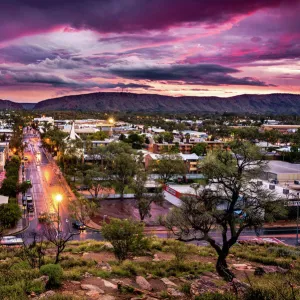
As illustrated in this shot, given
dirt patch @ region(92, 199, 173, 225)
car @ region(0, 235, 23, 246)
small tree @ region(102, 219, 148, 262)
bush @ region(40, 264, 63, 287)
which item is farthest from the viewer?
dirt patch @ region(92, 199, 173, 225)

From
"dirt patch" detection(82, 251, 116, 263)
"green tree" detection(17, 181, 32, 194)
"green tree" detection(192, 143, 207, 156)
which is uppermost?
"green tree" detection(192, 143, 207, 156)

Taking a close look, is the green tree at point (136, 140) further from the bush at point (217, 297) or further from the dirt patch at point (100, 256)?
the bush at point (217, 297)

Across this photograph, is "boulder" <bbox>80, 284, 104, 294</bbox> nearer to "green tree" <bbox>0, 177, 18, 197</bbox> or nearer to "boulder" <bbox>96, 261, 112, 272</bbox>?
"boulder" <bbox>96, 261, 112, 272</bbox>

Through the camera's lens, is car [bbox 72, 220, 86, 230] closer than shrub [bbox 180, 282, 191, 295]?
No

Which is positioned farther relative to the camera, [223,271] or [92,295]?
[223,271]

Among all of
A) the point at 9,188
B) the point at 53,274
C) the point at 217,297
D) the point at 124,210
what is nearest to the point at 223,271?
the point at 217,297

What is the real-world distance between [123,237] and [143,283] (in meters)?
6.24

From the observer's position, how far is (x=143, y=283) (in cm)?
1403

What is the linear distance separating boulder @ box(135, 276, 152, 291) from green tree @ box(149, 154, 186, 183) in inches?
1746

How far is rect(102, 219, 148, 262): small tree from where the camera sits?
1992cm

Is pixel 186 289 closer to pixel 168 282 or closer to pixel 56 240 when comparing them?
pixel 168 282

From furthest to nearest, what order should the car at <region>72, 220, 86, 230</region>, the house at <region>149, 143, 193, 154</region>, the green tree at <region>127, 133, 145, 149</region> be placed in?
the green tree at <region>127, 133, 145, 149</region> < the house at <region>149, 143, 193, 154</region> < the car at <region>72, 220, 86, 230</region>

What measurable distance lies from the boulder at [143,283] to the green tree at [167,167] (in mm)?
44346

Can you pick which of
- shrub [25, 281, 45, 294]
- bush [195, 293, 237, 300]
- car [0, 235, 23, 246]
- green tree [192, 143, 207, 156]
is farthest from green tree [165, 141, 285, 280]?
green tree [192, 143, 207, 156]
